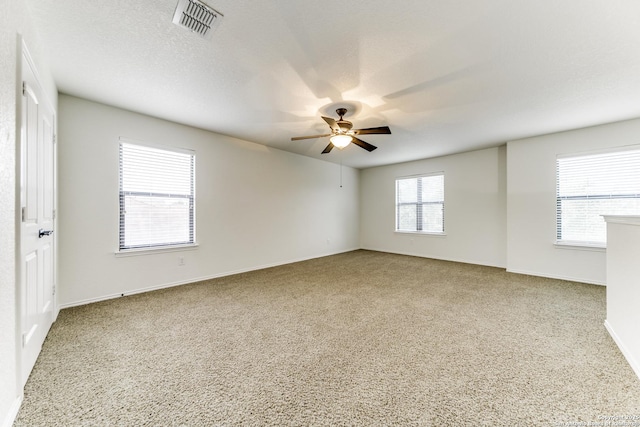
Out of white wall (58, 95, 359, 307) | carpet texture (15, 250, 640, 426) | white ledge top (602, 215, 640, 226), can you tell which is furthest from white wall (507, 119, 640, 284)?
white wall (58, 95, 359, 307)

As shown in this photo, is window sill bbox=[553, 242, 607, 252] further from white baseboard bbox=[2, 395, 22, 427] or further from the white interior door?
the white interior door

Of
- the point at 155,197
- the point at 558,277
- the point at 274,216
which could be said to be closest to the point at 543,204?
the point at 558,277

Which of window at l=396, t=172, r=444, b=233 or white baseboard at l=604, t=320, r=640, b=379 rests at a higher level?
window at l=396, t=172, r=444, b=233

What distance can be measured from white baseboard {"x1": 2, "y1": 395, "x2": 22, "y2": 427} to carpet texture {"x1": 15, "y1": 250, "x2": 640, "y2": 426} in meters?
0.03

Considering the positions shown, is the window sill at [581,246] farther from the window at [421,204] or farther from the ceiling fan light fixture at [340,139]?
the ceiling fan light fixture at [340,139]

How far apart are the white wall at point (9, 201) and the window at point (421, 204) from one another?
21.4 feet

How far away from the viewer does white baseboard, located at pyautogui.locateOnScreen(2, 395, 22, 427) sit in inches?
51.7

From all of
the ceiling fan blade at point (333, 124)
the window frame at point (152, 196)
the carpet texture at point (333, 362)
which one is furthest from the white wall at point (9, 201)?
the ceiling fan blade at point (333, 124)

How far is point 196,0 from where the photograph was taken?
1.69 m

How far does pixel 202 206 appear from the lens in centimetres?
422

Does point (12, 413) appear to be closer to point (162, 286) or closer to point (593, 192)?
point (162, 286)

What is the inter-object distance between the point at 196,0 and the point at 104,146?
8.47ft

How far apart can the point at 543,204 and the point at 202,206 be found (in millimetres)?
5863

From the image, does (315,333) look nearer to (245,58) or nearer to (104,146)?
(245,58)
